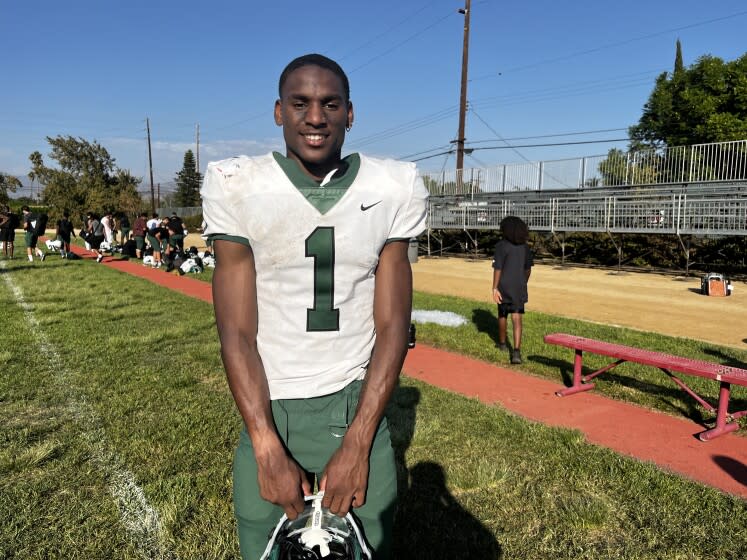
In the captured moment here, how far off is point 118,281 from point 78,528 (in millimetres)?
11587

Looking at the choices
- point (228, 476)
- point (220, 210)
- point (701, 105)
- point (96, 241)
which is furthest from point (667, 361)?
point (701, 105)

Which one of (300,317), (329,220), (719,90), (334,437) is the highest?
(719,90)

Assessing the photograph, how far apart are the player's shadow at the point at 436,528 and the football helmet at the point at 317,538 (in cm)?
155

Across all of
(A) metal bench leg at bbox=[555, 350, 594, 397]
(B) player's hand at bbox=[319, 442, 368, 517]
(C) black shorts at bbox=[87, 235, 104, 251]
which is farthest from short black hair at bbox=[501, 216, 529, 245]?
(C) black shorts at bbox=[87, 235, 104, 251]

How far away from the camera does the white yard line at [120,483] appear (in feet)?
9.53

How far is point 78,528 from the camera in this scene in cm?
300

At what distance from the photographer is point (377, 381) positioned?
1.52m

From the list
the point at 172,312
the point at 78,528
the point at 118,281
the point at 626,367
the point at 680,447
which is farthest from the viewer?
→ the point at 118,281

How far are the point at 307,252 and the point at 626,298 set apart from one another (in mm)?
11158

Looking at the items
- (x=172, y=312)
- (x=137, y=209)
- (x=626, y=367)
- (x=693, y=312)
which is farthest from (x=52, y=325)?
(x=137, y=209)

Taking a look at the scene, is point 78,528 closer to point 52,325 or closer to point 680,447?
point 680,447

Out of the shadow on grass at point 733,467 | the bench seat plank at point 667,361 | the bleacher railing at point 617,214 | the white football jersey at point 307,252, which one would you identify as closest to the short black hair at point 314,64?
the white football jersey at point 307,252

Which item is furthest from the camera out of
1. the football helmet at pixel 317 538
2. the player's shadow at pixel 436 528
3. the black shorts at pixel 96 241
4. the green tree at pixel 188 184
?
the green tree at pixel 188 184

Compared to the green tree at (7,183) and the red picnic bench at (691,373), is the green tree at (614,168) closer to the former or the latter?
the red picnic bench at (691,373)
